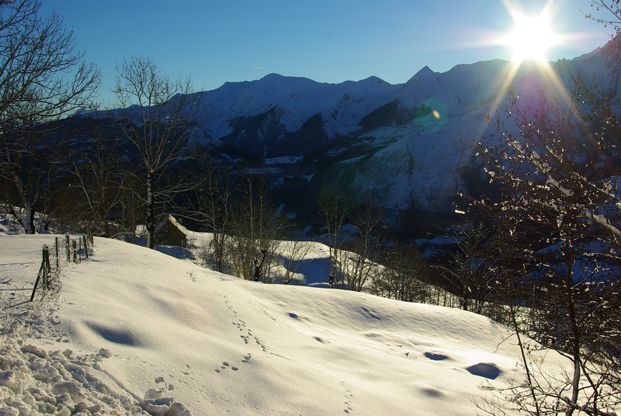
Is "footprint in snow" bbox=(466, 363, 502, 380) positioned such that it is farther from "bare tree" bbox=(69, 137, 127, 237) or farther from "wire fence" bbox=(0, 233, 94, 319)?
"bare tree" bbox=(69, 137, 127, 237)

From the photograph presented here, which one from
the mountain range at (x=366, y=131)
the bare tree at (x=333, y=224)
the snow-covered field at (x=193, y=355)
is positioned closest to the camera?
the snow-covered field at (x=193, y=355)

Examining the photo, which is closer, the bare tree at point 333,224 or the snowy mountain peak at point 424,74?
the bare tree at point 333,224

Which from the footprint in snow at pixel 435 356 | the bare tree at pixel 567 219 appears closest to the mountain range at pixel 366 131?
the footprint in snow at pixel 435 356

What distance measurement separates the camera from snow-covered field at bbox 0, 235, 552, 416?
420cm

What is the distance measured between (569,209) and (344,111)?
146m

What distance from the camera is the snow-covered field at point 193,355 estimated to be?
420 cm

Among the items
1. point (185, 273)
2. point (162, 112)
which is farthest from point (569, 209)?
point (162, 112)

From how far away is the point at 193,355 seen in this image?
5684mm

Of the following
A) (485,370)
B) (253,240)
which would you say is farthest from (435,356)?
(253,240)

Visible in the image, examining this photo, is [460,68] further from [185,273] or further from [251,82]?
[185,273]

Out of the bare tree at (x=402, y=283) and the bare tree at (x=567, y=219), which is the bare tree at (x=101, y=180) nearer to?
the bare tree at (x=567, y=219)

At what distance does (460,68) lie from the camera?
407 ft

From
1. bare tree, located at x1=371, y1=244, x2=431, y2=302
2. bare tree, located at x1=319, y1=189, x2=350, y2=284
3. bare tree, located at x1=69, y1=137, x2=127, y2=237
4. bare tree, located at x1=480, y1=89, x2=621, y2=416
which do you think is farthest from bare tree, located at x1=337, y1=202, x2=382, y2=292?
bare tree, located at x1=480, y1=89, x2=621, y2=416

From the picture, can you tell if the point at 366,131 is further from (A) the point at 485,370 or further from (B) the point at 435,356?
(A) the point at 485,370
